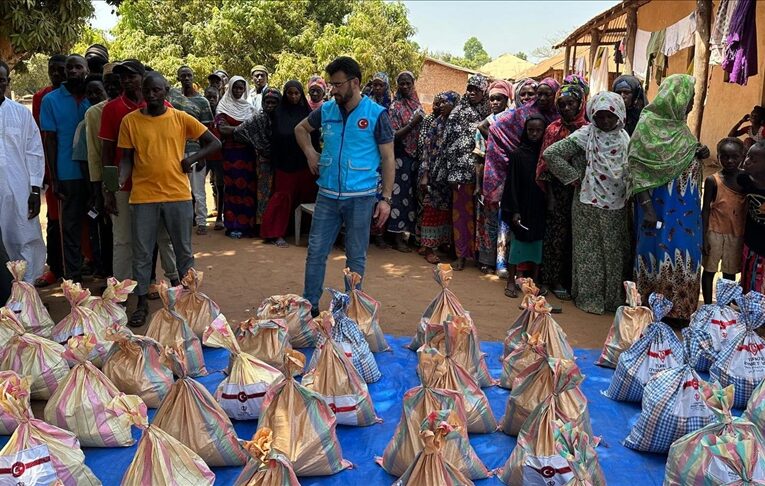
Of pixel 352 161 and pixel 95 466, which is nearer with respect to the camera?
pixel 95 466

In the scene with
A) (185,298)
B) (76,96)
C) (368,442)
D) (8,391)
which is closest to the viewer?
(8,391)

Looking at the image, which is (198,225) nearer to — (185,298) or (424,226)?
(424,226)

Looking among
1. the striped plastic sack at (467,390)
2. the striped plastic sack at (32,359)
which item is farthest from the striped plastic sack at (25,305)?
the striped plastic sack at (467,390)

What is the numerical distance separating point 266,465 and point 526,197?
3.85m

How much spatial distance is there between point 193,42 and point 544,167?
18777 millimetres

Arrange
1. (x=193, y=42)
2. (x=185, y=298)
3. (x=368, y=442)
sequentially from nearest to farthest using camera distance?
(x=368, y=442) < (x=185, y=298) < (x=193, y=42)

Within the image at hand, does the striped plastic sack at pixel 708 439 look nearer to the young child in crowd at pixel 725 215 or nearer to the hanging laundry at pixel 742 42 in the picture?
the young child in crowd at pixel 725 215

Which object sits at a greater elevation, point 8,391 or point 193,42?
point 193,42

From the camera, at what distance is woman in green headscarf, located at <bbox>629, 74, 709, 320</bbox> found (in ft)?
15.0

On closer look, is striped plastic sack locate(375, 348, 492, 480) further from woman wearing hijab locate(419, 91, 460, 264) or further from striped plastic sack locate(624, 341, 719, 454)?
woman wearing hijab locate(419, 91, 460, 264)

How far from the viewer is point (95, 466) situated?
2729 mm

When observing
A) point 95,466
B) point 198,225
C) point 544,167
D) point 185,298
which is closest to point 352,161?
point 185,298

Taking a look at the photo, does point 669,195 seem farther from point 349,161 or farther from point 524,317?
point 349,161

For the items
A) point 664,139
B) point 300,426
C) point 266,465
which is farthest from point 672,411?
point 664,139
